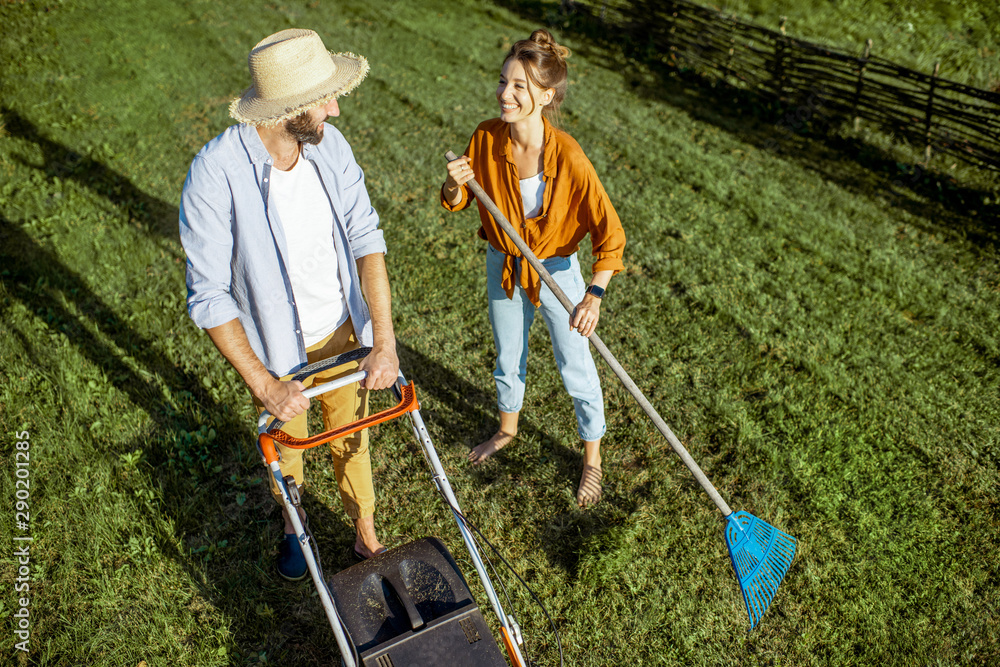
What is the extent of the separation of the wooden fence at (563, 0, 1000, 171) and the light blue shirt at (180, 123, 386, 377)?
804 cm

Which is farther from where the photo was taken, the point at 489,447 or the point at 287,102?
the point at 489,447

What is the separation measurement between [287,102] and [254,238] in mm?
570

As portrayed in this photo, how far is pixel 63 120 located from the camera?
897cm

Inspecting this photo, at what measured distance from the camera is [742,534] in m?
3.41

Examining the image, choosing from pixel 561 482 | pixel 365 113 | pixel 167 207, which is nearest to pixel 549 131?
pixel 561 482

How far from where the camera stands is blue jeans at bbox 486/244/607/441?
3.51 meters

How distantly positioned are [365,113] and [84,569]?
7589 mm

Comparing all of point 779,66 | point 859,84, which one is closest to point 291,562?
point 859,84

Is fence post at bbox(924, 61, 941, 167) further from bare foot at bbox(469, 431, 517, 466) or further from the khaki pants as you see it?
the khaki pants

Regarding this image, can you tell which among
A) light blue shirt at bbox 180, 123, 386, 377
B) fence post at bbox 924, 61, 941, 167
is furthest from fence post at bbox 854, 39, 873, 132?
light blue shirt at bbox 180, 123, 386, 377

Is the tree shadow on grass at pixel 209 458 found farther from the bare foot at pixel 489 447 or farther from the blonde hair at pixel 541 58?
the blonde hair at pixel 541 58

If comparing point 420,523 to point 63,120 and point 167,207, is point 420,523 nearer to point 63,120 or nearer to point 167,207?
point 167,207

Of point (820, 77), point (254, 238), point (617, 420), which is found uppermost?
point (254, 238)

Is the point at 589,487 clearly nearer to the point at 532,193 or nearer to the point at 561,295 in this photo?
the point at 561,295
